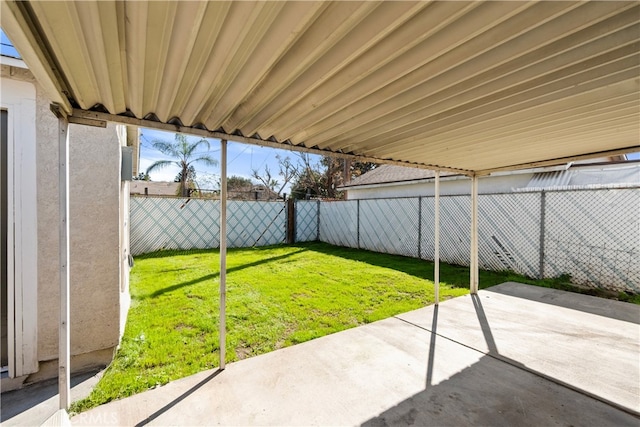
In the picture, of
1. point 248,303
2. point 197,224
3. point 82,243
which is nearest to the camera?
point 82,243

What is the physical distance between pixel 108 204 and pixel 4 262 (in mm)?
801

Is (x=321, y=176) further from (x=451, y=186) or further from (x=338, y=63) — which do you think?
(x=338, y=63)

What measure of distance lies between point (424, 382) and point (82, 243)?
3041 mm

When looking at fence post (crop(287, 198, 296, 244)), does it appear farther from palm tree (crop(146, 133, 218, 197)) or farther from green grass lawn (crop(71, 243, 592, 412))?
palm tree (crop(146, 133, 218, 197))

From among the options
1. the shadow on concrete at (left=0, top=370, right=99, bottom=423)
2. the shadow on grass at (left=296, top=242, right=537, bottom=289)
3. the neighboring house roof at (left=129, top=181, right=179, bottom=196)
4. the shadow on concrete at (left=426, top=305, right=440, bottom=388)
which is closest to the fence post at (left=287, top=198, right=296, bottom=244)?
the shadow on grass at (left=296, top=242, right=537, bottom=289)

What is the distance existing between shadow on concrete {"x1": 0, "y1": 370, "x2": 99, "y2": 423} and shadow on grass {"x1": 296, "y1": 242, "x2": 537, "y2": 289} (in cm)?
516

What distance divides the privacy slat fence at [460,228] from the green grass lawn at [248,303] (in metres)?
0.58

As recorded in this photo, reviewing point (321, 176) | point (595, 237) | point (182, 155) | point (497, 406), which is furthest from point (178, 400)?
point (321, 176)

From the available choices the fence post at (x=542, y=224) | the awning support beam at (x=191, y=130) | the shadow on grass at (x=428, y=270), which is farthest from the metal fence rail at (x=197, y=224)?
the fence post at (x=542, y=224)

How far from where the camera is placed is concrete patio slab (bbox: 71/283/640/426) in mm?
1779

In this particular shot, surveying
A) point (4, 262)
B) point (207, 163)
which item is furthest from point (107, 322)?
point (207, 163)

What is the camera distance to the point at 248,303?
A: 384 cm

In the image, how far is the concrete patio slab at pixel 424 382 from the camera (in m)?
1.78

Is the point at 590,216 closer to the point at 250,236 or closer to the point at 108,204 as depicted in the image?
the point at 108,204
